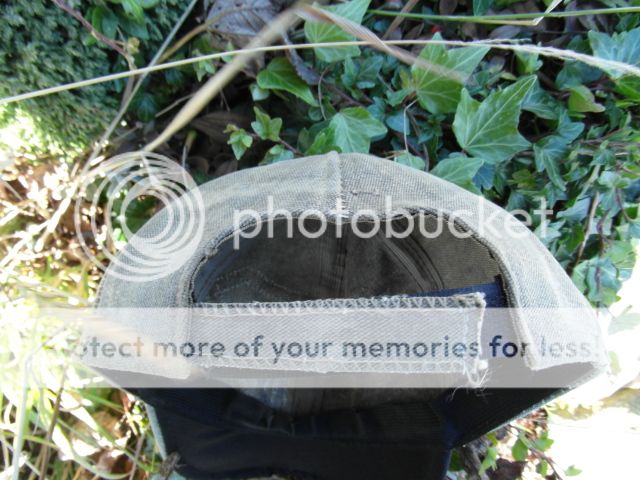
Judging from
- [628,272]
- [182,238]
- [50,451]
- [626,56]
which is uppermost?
[626,56]

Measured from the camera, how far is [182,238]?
0.61 meters

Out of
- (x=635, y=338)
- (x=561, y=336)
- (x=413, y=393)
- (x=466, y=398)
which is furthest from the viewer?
(x=635, y=338)

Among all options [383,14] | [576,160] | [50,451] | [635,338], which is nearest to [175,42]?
[383,14]

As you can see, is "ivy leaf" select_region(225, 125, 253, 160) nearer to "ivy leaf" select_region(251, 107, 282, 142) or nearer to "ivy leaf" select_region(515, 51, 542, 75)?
"ivy leaf" select_region(251, 107, 282, 142)

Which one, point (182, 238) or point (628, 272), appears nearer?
point (182, 238)

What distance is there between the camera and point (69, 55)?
77cm

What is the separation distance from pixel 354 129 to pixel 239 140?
6.8 inches

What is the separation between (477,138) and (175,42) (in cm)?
48

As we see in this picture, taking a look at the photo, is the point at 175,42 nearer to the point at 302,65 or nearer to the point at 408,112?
the point at 302,65

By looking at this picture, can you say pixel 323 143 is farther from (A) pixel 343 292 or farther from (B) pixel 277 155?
(A) pixel 343 292

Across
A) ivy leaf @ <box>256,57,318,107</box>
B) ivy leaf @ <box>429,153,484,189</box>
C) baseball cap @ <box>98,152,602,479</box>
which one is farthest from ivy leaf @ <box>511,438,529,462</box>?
ivy leaf @ <box>256,57,318,107</box>

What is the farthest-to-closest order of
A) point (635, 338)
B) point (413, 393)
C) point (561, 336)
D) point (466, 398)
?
1. point (635, 338)
2. point (413, 393)
3. point (466, 398)
4. point (561, 336)

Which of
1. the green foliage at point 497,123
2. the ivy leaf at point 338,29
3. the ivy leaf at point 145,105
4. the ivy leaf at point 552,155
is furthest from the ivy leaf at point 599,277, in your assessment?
the ivy leaf at point 145,105

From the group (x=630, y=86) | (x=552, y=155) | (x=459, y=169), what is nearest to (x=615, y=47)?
(x=630, y=86)
